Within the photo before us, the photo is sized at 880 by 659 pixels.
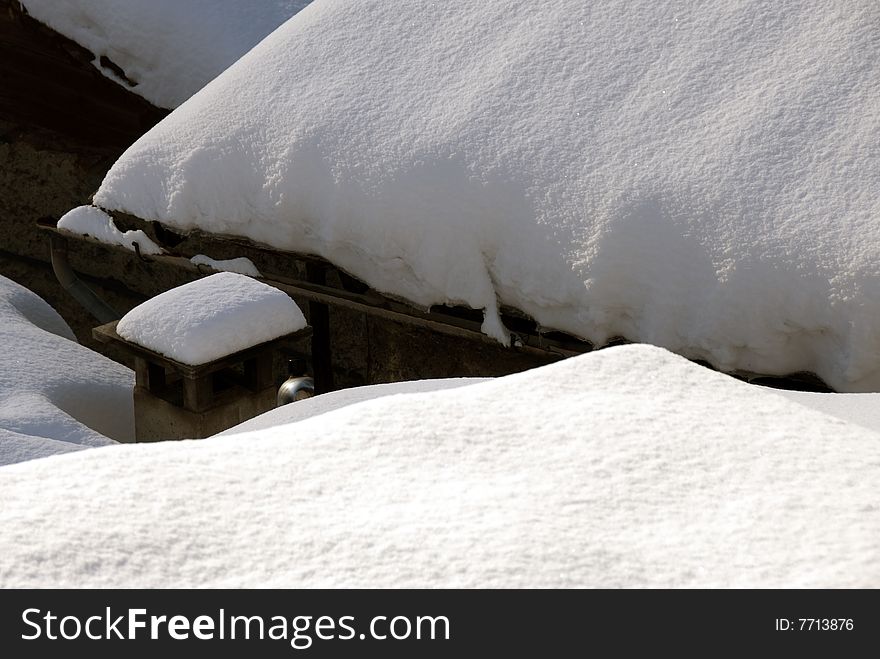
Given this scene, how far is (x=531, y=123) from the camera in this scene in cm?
382

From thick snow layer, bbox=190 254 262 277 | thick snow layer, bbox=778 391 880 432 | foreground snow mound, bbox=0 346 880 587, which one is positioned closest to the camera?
foreground snow mound, bbox=0 346 880 587

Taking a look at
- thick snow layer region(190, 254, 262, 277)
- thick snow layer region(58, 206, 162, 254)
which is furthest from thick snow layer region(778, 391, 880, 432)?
thick snow layer region(58, 206, 162, 254)

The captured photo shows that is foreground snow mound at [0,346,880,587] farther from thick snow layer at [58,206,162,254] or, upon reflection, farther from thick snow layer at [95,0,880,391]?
thick snow layer at [58,206,162,254]

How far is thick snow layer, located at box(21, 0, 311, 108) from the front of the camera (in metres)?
6.25

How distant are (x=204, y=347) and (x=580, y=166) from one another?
1402 mm

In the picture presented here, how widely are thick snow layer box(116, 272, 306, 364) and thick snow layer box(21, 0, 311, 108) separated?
2499 mm

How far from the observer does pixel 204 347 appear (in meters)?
3.86

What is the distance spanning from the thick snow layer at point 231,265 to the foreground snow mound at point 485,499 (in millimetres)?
2627

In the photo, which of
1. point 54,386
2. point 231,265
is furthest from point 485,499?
point 231,265

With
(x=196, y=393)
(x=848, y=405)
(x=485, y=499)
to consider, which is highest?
(x=196, y=393)

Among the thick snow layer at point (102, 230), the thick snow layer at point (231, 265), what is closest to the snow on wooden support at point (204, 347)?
the thick snow layer at point (231, 265)

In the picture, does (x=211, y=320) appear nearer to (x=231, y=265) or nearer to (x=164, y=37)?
(x=231, y=265)
